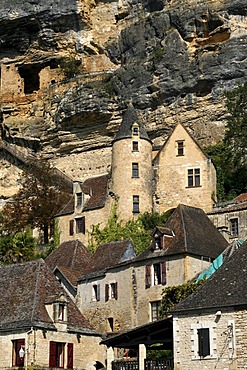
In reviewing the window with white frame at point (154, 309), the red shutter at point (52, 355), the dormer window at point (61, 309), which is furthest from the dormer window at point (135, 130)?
the red shutter at point (52, 355)

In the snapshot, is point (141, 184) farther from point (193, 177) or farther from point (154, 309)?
point (154, 309)

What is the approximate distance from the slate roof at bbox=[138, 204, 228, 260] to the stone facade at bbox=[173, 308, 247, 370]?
10046 millimetres

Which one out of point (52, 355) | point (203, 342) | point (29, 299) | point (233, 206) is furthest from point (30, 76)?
point (203, 342)

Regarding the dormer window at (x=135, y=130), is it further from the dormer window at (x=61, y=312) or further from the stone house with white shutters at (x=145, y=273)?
the dormer window at (x=61, y=312)

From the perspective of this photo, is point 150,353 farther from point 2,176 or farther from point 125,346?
point 2,176

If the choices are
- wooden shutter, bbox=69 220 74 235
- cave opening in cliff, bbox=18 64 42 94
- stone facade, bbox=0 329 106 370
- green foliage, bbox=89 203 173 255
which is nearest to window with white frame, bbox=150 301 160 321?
stone facade, bbox=0 329 106 370

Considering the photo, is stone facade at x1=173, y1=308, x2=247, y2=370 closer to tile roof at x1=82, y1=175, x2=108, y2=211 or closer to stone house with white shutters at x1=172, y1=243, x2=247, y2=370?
stone house with white shutters at x1=172, y1=243, x2=247, y2=370

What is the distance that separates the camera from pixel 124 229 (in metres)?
48.9

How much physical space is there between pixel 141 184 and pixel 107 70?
57.1 feet

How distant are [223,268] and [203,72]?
3011cm

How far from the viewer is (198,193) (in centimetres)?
5128

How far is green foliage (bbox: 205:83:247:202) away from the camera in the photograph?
5269 centimetres

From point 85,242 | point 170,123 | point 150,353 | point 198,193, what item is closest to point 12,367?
point 150,353

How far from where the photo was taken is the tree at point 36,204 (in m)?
54.8
